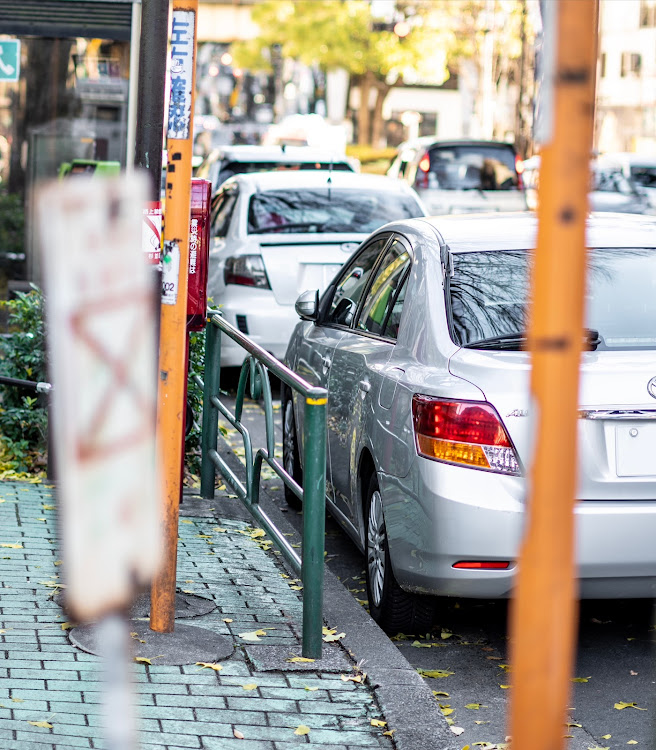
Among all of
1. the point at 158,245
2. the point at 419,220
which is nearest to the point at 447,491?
the point at 419,220

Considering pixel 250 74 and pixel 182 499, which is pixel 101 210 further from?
pixel 250 74

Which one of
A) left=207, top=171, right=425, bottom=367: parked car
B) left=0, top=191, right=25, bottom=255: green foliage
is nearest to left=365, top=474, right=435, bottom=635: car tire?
left=207, top=171, right=425, bottom=367: parked car

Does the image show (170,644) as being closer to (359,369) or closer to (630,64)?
(359,369)

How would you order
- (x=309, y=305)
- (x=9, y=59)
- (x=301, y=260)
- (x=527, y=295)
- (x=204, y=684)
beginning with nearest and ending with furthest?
(x=204, y=684)
(x=527, y=295)
(x=309, y=305)
(x=301, y=260)
(x=9, y=59)

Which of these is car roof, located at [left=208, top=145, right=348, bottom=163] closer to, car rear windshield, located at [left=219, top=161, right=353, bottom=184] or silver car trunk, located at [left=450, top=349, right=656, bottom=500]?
car rear windshield, located at [left=219, top=161, right=353, bottom=184]

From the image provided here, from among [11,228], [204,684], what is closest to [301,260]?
[11,228]

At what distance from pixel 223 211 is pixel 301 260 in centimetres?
146

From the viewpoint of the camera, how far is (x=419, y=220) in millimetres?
6242

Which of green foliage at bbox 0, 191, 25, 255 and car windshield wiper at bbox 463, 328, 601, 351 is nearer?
car windshield wiper at bbox 463, 328, 601, 351

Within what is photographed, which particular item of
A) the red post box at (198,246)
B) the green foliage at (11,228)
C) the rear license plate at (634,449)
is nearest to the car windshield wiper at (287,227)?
the red post box at (198,246)

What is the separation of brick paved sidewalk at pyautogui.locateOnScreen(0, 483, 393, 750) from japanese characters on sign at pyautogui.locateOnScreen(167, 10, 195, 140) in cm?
192

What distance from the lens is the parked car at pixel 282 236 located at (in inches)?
416

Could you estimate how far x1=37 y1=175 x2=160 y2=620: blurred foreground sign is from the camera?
227 centimetres

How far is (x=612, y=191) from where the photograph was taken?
23797 mm
